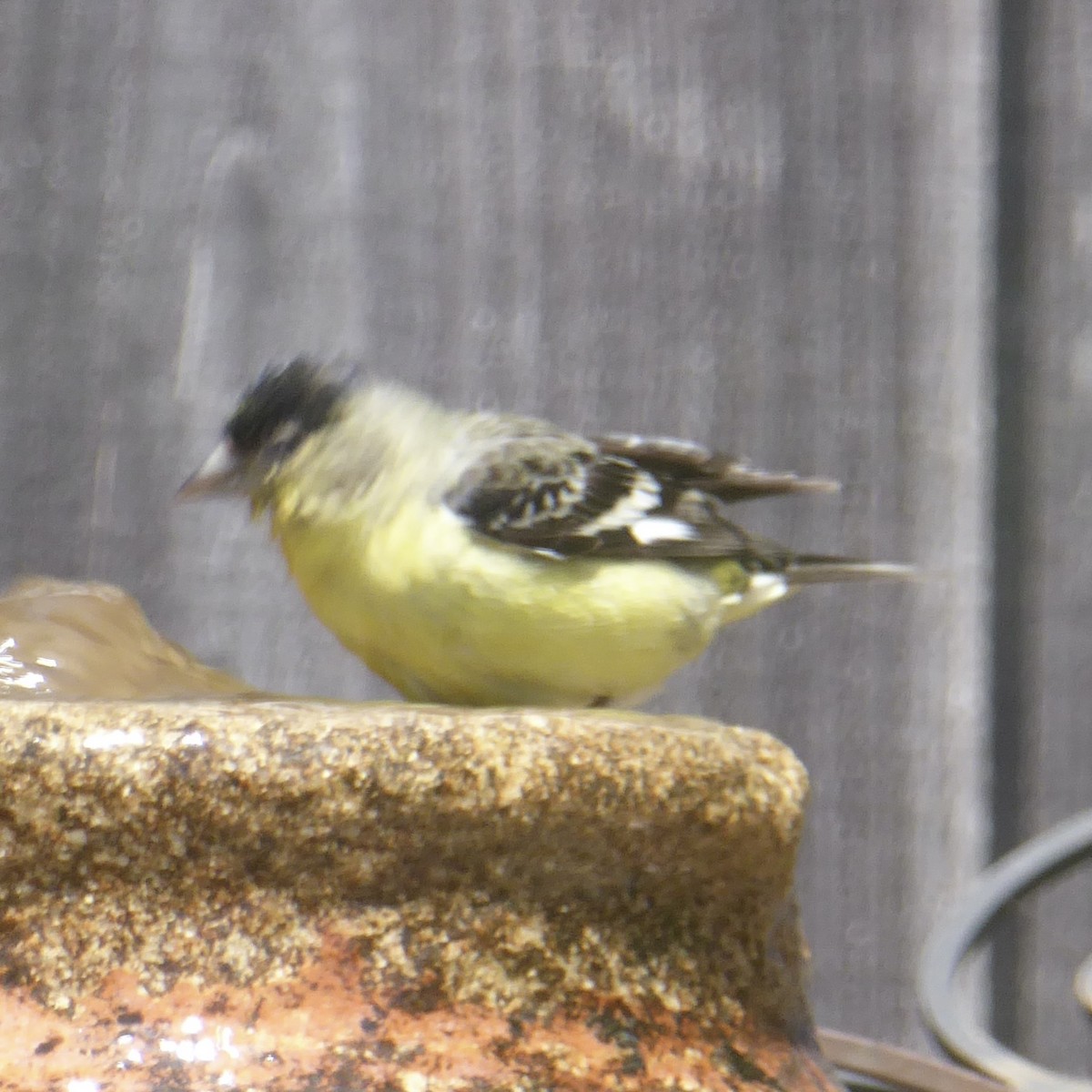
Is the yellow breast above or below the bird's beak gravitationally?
below

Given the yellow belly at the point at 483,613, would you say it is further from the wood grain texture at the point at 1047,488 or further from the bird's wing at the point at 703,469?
the wood grain texture at the point at 1047,488

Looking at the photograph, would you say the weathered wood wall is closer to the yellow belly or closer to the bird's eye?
the bird's eye

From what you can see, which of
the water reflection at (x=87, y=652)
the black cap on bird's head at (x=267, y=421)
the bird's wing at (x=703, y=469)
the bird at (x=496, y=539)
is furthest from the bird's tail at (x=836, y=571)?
the water reflection at (x=87, y=652)

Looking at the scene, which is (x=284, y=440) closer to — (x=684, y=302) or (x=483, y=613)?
(x=483, y=613)

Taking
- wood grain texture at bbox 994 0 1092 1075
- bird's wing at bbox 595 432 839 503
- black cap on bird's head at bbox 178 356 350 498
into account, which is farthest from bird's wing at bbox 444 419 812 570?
wood grain texture at bbox 994 0 1092 1075

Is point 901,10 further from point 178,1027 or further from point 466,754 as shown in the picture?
point 178,1027

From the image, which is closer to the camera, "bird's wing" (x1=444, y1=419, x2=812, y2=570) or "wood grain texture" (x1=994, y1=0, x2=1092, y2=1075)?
"bird's wing" (x1=444, y1=419, x2=812, y2=570)

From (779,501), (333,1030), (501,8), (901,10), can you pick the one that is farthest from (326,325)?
(333,1030)
